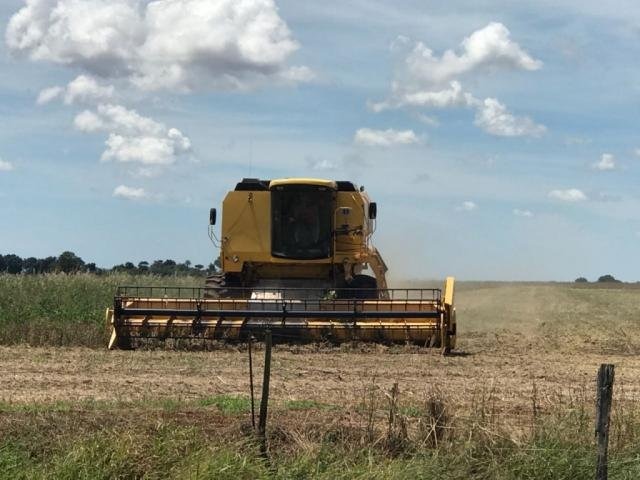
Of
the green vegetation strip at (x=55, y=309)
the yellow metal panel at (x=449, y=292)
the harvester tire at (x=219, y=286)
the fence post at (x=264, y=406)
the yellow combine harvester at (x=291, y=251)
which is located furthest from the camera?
the harvester tire at (x=219, y=286)

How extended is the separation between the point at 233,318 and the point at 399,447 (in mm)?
8159

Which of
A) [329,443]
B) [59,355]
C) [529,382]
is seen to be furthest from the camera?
[59,355]

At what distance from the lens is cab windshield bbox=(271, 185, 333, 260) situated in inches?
712

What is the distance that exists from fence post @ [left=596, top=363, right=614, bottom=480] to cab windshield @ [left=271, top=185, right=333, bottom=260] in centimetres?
1110

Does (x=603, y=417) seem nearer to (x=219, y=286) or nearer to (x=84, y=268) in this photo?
(x=219, y=286)

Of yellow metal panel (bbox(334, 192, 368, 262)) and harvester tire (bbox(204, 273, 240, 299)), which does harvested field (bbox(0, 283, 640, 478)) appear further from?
yellow metal panel (bbox(334, 192, 368, 262))

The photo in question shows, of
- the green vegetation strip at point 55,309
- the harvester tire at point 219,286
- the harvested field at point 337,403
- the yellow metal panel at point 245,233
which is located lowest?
the harvested field at point 337,403

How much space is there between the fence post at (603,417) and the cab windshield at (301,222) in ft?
36.4

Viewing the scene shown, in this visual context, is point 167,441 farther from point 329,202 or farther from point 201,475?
point 329,202

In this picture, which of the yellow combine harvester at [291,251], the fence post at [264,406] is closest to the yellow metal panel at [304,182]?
the yellow combine harvester at [291,251]

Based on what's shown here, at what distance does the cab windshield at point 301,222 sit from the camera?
18.1 metres

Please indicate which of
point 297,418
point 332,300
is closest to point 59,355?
point 332,300

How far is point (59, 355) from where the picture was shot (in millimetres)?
14430

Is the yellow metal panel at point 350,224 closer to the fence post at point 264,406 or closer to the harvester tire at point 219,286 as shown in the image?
the harvester tire at point 219,286
